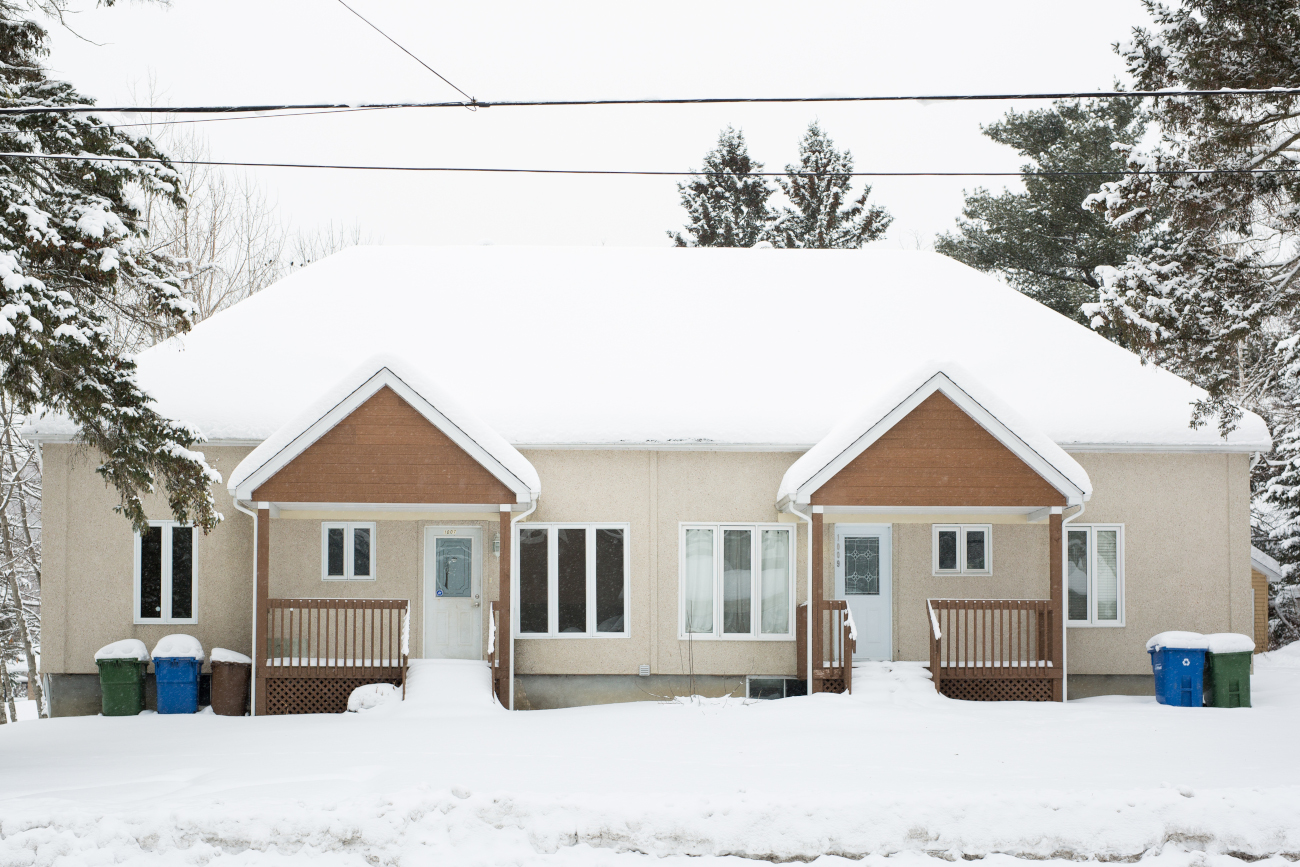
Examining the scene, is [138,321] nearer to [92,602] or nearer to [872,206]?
[92,602]

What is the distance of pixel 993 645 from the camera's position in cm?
1343

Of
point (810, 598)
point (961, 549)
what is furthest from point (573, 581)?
point (961, 549)

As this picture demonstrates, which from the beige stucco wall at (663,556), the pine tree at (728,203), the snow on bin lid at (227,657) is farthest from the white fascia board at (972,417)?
the pine tree at (728,203)

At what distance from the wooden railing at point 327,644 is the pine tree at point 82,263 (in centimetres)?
285

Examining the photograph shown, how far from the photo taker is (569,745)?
10695 millimetres

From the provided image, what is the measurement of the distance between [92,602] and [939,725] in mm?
10602

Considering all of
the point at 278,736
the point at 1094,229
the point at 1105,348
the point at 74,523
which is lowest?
the point at 278,736

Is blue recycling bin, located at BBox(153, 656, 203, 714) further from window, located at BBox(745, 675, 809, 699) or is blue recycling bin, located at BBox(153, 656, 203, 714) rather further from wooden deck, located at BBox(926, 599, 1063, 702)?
wooden deck, located at BBox(926, 599, 1063, 702)

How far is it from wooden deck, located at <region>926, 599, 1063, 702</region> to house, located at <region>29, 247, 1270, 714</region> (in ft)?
0.14

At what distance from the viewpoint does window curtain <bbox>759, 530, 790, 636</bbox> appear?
1470cm

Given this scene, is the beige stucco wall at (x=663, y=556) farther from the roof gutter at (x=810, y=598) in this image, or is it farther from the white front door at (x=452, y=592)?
the roof gutter at (x=810, y=598)

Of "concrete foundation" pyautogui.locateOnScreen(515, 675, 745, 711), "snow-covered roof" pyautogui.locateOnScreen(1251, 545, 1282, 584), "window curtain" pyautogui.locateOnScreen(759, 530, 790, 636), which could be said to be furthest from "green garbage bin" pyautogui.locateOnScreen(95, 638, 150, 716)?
"snow-covered roof" pyautogui.locateOnScreen(1251, 545, 1282, 584)

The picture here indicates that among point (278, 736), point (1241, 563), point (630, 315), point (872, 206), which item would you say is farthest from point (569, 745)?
point (872, 206)

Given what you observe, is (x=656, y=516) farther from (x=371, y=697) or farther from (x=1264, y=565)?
(x=1264, y=565)
